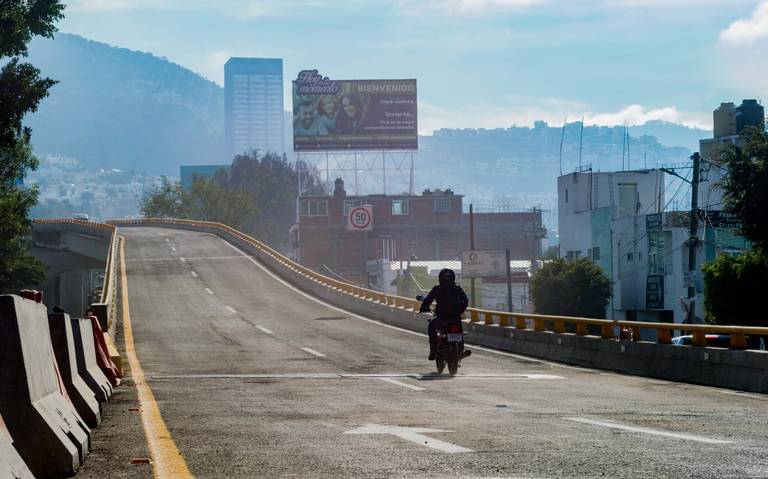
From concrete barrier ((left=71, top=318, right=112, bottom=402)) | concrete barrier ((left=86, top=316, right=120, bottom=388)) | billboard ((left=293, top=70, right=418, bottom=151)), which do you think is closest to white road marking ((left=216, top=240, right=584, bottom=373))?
concrete barrier ((left=86, top=316, right=120, bottom=388))

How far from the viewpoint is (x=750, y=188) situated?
45156 mm

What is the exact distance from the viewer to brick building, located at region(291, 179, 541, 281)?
140 meters

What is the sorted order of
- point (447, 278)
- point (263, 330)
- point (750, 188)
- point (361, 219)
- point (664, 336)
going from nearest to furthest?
point (447, 278) < point (664, 336) < point (263, 330) < point (750, 188) < point (361, 219)

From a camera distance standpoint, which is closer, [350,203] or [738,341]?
[738,341]

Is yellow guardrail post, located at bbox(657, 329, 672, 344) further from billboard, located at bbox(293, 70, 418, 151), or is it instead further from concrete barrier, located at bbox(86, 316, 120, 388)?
billboard, located at bbox(293, 70, 418, 151)

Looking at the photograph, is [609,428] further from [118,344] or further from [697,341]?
[118,344]

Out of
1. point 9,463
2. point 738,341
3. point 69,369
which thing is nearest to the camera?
point 9,463

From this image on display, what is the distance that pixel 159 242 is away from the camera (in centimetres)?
8562

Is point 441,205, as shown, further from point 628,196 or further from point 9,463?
point 9,463

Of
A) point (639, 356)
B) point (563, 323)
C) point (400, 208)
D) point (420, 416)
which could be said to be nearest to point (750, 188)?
point (563, 323)

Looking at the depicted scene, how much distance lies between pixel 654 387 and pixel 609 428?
7.95m

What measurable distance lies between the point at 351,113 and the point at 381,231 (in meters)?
31.3

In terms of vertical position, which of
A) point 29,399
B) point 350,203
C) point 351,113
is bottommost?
point 29,399

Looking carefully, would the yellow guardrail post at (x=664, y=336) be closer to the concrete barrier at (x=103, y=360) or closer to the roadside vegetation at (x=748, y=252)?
the concrete barrier at (x=103, y=360)
